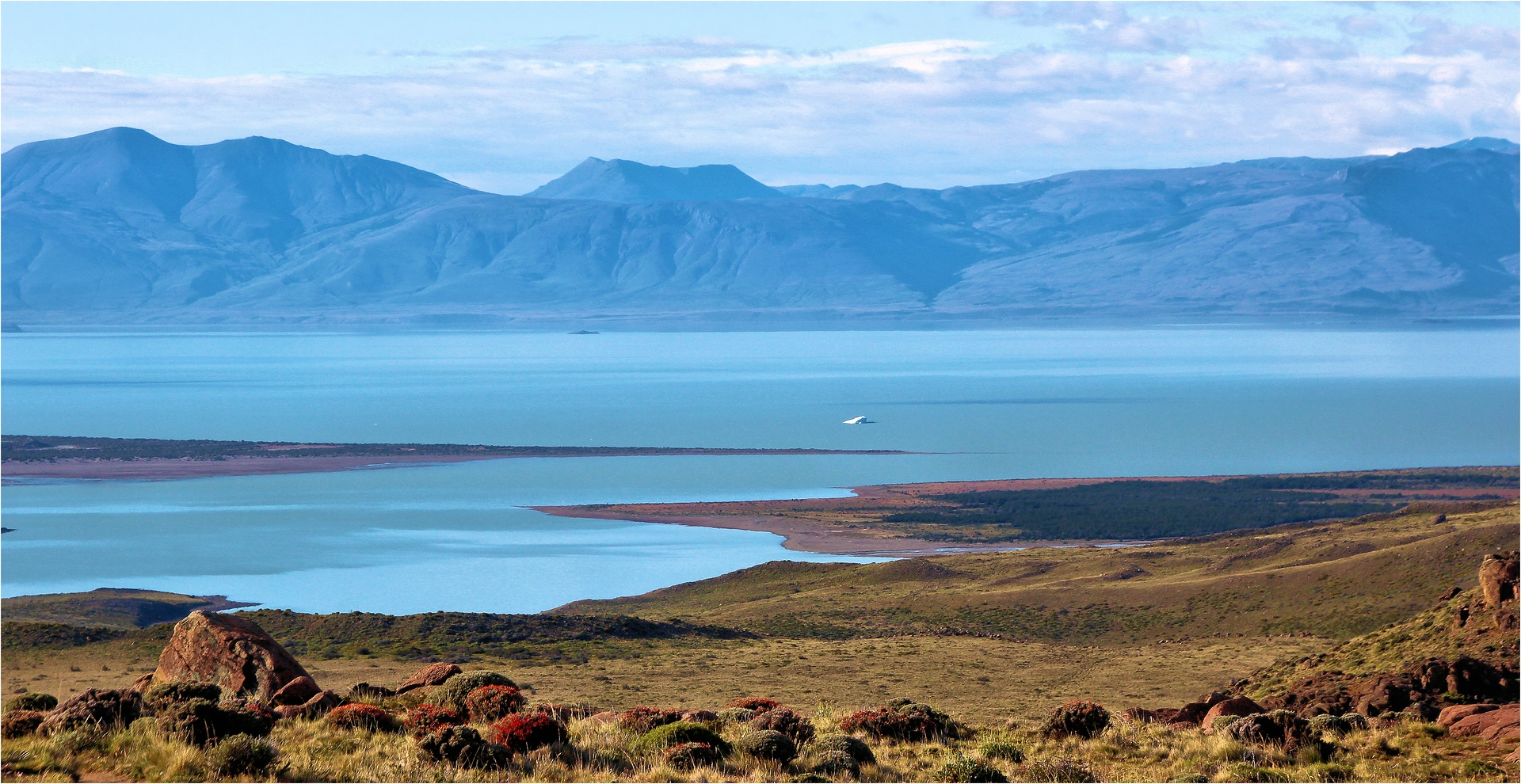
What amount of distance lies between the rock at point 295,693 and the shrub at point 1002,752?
762cm

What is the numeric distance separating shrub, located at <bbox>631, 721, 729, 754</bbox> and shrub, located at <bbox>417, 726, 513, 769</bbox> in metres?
1.40

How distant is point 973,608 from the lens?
126 feet

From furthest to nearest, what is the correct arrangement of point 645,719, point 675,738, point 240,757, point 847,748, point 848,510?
point 848,510, point 645,719, point 847,748, point 675,738, point 240,757

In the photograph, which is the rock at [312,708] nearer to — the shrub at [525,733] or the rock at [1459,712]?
the shrub at [525,733]

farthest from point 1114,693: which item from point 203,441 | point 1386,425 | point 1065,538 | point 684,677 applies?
point 1386,425

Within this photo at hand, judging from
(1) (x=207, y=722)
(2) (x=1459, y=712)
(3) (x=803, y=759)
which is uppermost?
(1) (x=207, y=722)

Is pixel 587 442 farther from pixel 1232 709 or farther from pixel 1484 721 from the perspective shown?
pixel 1484 721

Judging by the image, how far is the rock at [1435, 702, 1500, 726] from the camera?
1650 cm

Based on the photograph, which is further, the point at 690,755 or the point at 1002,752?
the point at 1002,752

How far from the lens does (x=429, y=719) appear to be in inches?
583

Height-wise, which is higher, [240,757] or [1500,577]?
[1500,577]

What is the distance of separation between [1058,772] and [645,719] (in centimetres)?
443

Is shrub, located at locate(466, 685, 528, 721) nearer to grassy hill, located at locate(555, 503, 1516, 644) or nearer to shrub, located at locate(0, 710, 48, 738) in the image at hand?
shrub, located at locate(0, 710, 48, 738)

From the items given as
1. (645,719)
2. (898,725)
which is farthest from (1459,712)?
(645,719)
